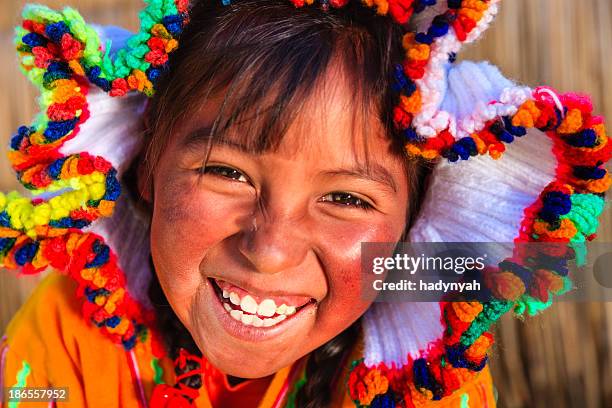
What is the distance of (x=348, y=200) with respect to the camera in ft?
3.93

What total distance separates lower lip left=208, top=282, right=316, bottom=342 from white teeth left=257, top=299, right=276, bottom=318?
0.10 ft

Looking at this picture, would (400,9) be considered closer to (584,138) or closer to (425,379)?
(584,138)

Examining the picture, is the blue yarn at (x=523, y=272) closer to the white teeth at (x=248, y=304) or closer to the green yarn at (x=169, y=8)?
the white teeth at (x=248, y=304)

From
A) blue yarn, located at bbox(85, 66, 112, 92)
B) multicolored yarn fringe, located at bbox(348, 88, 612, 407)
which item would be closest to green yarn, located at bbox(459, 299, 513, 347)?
multicolored yarn fringe, located at bbox(348, 88, 612, 407)

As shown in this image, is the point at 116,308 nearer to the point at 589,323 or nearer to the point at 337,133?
the point at 337,133

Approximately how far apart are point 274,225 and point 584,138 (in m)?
0.50

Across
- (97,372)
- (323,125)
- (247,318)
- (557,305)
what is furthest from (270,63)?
(557,305)

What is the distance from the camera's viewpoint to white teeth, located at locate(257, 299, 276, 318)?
123cm

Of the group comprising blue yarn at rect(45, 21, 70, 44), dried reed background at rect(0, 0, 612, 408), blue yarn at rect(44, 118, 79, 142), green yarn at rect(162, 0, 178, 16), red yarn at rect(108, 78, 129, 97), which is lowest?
dried reed background at rect(0, 0, 612, 408)

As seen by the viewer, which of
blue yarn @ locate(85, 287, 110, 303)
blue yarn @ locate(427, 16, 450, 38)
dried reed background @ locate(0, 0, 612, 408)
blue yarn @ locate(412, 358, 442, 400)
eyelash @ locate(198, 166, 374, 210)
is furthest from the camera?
dried reed background @ locate(0, 0, 612, 408)

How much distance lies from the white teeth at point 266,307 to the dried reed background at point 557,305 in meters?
0.88

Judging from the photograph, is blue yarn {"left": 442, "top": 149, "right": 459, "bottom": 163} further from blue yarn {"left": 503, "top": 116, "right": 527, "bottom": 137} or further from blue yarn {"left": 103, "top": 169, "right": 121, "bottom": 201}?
blue yarn {"left": 103, "top": 169, "right": 121, "bottom": 201}

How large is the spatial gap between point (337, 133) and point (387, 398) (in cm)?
53

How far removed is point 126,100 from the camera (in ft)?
4.48
